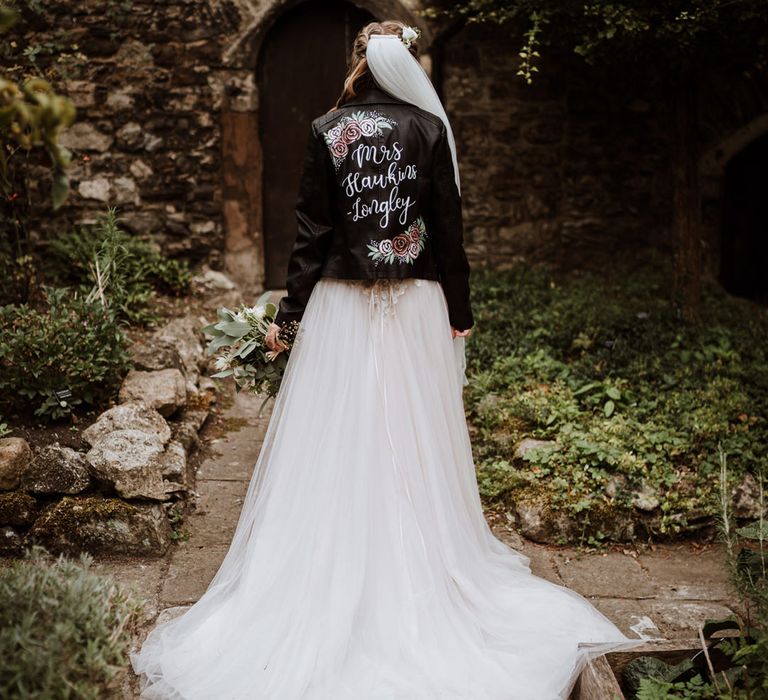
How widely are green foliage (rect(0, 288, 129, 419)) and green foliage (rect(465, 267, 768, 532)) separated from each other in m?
2.29

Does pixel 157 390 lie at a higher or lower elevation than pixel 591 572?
higher

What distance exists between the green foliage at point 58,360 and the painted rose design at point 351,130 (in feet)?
7.53

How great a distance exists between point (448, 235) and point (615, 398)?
2355 millimetres

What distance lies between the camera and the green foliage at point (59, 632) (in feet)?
6.76

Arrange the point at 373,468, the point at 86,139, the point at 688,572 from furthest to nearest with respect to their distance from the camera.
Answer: the point at 86,139, the point at 688,572, the point at 373,468

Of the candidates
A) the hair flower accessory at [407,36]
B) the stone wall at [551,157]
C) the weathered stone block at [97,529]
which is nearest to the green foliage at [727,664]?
the hair flower accessory at [407,36]

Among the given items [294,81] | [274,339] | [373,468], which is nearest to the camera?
[373,468]

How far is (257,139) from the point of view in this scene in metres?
7.50

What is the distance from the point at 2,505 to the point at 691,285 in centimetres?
518

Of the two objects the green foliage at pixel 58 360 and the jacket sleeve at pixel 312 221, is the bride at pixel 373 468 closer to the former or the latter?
the jacket sleeve at pixel 312 221

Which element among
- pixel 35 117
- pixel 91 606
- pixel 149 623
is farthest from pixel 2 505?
pixel 35 117

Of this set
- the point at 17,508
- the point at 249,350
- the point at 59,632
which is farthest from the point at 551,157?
the point at 59,632

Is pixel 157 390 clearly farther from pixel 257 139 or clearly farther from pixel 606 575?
pixel 257 139

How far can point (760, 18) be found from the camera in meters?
5.59
